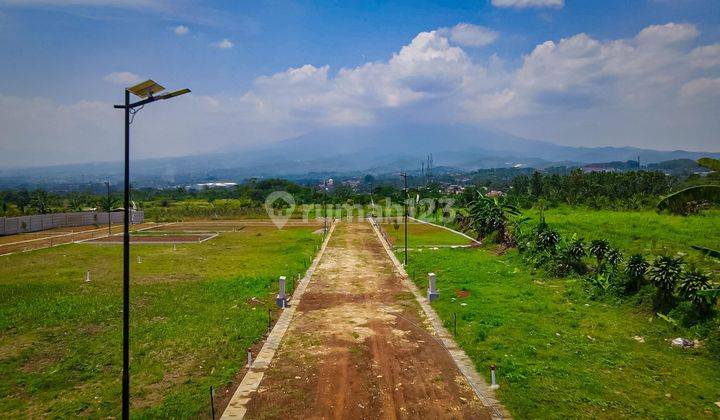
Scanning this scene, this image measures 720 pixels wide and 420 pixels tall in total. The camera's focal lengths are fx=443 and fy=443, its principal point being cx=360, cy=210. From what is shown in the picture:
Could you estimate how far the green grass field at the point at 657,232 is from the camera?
80.5ft

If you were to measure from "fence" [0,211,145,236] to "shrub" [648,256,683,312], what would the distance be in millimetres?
42952

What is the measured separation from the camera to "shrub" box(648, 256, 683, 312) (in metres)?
15.3

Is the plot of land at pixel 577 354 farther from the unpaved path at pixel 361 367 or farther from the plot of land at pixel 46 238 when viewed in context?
the plot of land at pixel 46 238

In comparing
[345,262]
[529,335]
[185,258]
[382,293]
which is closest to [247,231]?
[185,258]

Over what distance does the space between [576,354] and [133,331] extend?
14.2 metres

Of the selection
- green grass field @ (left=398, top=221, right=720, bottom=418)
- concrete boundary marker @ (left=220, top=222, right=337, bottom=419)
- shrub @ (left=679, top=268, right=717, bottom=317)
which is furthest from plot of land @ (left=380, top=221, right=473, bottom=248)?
shrub @ (left=679, top=268, right=717, bottom=317)

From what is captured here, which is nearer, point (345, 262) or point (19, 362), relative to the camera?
point (19, 362)

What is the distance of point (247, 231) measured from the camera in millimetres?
52094

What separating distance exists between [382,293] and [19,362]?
1372 cm

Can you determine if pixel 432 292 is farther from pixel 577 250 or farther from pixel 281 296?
pixel 577 250

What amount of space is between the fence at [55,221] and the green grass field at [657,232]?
42336mm

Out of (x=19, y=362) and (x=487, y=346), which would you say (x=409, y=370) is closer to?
(x=487, y=346)

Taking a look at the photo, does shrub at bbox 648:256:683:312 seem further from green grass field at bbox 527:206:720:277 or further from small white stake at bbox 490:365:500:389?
small white stake at bbox 490:365:500:389

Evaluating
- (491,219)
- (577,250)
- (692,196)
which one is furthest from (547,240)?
(692,196)
